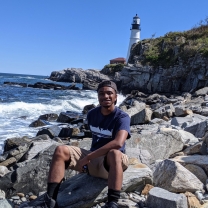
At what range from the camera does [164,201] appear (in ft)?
11.1

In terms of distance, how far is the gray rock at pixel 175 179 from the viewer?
404cm

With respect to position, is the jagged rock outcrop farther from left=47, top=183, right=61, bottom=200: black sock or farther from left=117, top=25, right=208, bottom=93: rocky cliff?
left=47, top=183, right=61, bottom=200: black sock

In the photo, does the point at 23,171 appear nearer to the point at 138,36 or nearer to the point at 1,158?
the point at 1,158

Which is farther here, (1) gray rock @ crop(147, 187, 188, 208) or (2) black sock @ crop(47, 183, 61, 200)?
(2) black sock @ crop(47, 183, 61, 200)

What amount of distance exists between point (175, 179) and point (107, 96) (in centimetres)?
157

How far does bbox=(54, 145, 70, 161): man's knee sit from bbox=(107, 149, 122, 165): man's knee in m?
0.58

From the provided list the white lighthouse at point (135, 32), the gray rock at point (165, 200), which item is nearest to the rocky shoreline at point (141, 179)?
the gray rock at point (165, 200)

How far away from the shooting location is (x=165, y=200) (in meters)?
3.37

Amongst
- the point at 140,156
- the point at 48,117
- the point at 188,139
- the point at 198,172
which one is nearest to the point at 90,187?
the point at 140,156

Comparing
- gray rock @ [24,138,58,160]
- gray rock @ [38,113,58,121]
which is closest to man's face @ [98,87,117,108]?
gray rock @ [24,138,58,160]

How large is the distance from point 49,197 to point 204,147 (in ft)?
10.8

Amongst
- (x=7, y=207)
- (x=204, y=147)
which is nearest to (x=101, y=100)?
(x=7, y=207)

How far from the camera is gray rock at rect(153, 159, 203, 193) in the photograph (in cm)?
404

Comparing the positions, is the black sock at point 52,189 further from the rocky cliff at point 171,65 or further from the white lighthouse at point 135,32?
the white lighthouse at point 135,32
